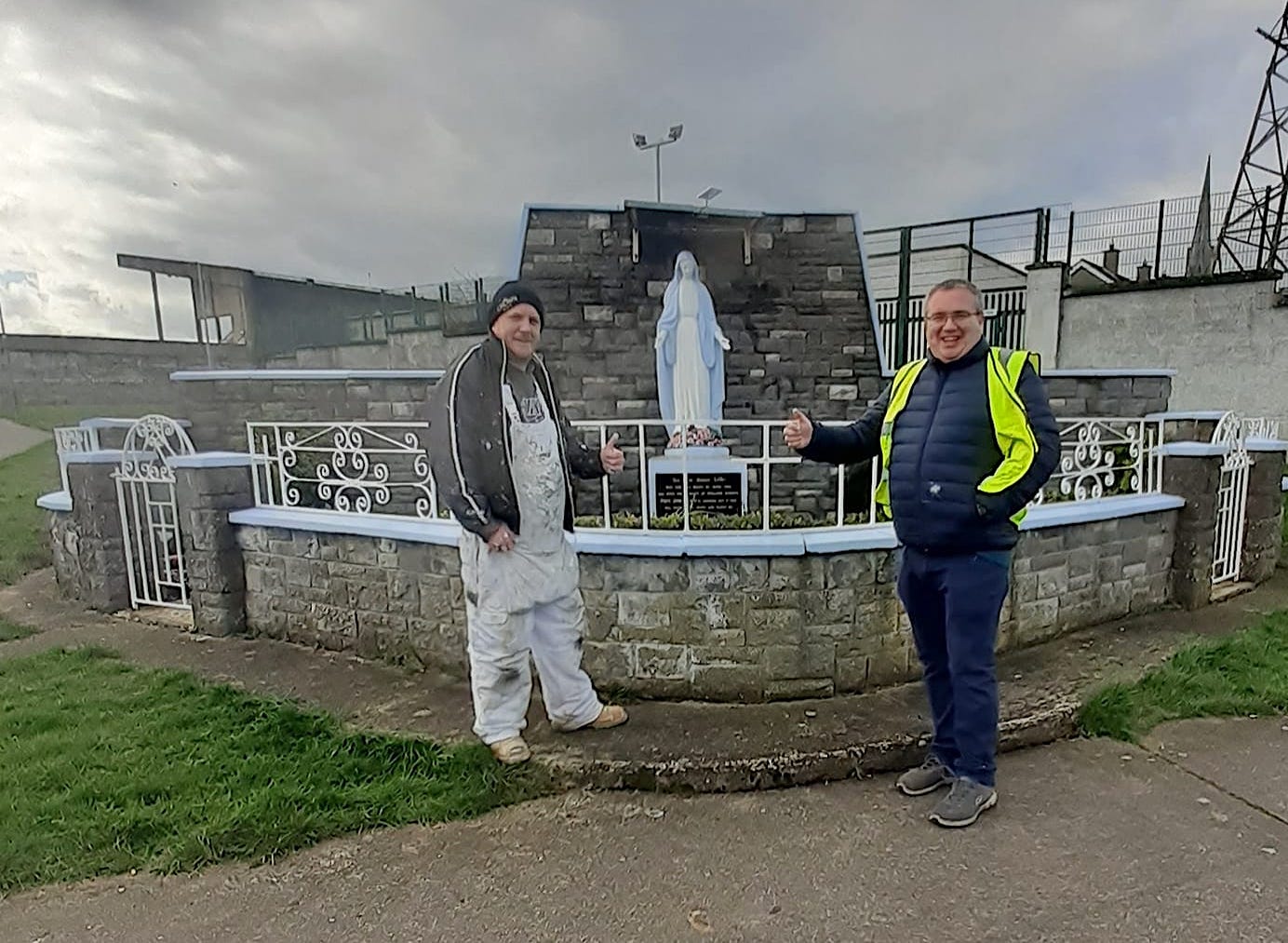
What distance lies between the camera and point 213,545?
412cm

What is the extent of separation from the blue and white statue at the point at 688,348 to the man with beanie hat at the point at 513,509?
4.48m

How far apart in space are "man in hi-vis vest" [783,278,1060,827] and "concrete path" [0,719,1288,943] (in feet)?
0.87

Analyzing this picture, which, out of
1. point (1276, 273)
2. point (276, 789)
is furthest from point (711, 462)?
point (1276, 273)

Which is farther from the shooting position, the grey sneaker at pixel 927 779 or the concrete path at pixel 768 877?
the grey sneaker at pixel 927 779

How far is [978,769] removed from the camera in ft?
7.92

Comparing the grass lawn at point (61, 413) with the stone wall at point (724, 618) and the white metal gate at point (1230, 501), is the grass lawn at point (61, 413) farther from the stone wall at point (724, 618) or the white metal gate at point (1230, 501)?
the white metal gate at point (1230, 501)

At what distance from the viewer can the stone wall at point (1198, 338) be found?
9062 mm

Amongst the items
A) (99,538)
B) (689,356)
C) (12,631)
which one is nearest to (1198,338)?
(689,356)

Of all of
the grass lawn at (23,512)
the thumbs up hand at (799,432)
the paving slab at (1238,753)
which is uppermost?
the thumbs up hand at (799,432)

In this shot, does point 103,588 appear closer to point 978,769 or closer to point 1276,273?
point 978,769

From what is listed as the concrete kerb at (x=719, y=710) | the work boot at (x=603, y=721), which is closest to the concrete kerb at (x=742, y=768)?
the concrete kerb at (x=719, y=710)

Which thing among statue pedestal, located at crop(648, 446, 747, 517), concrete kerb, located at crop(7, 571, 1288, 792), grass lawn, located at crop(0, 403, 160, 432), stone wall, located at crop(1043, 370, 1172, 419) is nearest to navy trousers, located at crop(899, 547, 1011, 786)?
concrete kerb, located at crop(7, 571, 1288, 792)

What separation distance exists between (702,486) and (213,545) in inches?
134

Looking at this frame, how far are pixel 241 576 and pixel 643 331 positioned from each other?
4.97 metres
